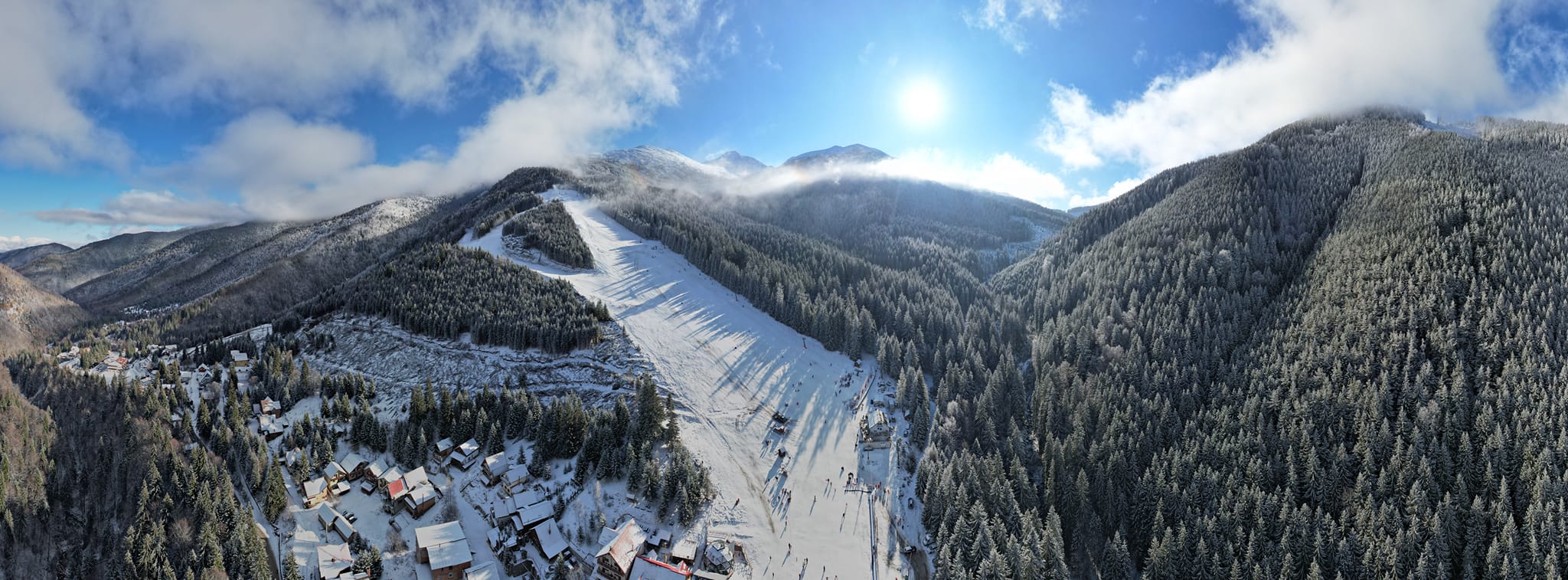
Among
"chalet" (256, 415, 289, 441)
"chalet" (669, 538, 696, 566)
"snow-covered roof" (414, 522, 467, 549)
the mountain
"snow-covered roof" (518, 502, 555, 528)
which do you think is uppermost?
the mountain

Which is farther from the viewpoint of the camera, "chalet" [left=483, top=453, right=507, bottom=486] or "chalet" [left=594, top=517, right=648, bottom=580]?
"chalet" [left=483, top=453, right=507, bottom=486]

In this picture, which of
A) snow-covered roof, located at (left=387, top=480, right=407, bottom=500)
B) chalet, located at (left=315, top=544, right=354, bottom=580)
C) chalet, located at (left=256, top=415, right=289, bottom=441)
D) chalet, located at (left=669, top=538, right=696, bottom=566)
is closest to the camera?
chalet, located at (left=315, top=544, right=354, bottom=580)

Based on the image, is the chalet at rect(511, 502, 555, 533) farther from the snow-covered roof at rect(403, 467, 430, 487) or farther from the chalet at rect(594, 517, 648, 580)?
the snow-covered roof at rect(403, 467, 430, 487)

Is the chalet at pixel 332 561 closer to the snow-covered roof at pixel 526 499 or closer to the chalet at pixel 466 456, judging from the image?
the snow-covered roof at pixel 526 499

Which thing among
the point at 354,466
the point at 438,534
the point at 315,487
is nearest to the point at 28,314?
the point at 354,466

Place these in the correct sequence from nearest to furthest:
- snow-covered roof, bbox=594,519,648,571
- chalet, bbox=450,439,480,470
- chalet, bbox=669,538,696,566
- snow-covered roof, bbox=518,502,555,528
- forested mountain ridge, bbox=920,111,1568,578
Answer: snow-covered roof, bbox=594,519,648,571 < chalet, bbox=669,538,696,566 < forested mountain ridge, bbox=920,111,1568,578 < snow-covered roof, bbox=518,502,555,528 < chalet, bbox=450,439,480,470

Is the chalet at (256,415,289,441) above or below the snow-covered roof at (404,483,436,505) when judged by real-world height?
above

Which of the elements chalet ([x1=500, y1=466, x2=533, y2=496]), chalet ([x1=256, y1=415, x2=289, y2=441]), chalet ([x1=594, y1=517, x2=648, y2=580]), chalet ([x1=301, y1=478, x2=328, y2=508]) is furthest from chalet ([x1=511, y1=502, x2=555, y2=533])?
chalet ([x1=256, y1=415, x2=289, y2=441])

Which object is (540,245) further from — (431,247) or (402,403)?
(402,403)
